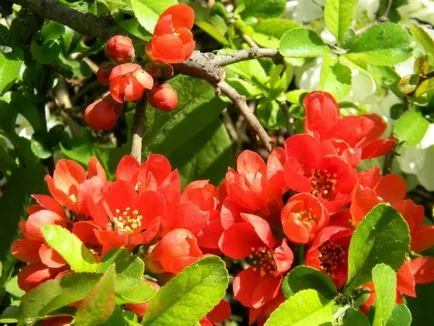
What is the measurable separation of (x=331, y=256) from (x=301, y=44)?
37 cm

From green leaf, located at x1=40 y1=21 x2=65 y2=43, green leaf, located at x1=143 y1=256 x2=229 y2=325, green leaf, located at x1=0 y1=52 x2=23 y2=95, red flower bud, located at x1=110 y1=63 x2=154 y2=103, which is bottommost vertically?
green leaf, located at x1=143 y1=256 x2=229 y2=325

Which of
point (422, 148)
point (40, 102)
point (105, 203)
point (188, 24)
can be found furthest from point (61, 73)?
point (422, 148)

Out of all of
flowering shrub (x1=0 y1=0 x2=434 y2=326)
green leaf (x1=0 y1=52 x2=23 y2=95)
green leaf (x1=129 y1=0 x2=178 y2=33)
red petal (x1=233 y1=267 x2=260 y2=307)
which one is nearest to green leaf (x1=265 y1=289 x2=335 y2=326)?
flowering shrub (x1=0 y1=0 x2=434 y2=326)

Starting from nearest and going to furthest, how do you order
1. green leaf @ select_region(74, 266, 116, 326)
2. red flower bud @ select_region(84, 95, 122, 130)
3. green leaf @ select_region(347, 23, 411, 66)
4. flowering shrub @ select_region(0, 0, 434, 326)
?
green leaf @ select_region(74, 266, 116, 326), flowering shrub @ select_region(0, 0, 434, 326), red flower bud @ select_region(84, 95, 122, 130), green leaf @ select_region(347, 23, 411, 66)

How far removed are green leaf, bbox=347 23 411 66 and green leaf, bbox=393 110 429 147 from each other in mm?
91

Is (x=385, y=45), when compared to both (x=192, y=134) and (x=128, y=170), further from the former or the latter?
(x=128, y=170)

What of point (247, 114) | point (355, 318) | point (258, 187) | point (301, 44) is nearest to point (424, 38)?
point (301, 44)

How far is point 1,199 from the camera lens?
1.39m

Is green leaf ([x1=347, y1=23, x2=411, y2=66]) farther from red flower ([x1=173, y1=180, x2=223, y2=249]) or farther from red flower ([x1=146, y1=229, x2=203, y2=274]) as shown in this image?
red flower ([x1=146, y1=229, x2=203, y2=274])

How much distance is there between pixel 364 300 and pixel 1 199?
0.66 m

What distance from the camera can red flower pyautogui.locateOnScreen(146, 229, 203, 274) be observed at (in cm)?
95

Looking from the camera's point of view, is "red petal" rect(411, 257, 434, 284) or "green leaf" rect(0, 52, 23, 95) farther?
"green leaf" rect(0, 52, 23, 95)

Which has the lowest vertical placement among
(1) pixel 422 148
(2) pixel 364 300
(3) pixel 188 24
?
(1) pixel 422 148

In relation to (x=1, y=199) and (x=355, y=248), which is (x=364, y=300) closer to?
(x=355, y=248)
